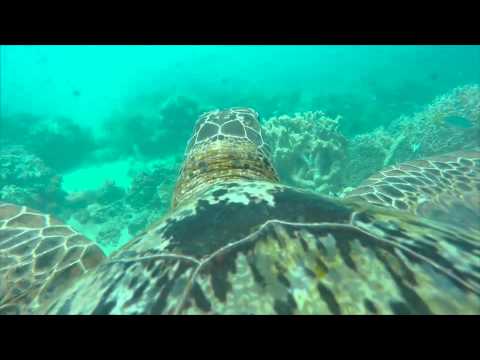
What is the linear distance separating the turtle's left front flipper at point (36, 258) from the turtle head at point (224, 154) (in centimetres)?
96

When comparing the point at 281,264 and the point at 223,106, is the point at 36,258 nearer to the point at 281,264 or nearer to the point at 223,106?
the point at 281,264

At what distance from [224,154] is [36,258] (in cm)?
190

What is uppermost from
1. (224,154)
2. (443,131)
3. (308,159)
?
(443,131)

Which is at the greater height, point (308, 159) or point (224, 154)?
point (308, 159)

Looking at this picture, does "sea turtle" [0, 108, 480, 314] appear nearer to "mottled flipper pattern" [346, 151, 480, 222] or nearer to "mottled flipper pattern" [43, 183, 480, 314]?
"mottled flipper pattern" [43, 183, 480, 314]

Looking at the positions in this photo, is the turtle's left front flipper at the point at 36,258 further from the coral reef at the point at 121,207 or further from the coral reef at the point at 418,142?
the coral reef at the point at 418,142

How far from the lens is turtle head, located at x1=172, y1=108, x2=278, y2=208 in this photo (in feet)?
8.66

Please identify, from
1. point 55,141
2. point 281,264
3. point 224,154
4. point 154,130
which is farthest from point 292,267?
point 55,141

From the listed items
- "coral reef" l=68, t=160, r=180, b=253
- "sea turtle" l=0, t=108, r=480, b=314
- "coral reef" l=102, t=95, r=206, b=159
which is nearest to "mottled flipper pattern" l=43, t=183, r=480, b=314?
"sea turtle" l=0, t=108, r=480, b=314

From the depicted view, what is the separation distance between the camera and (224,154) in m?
A: 2.85
